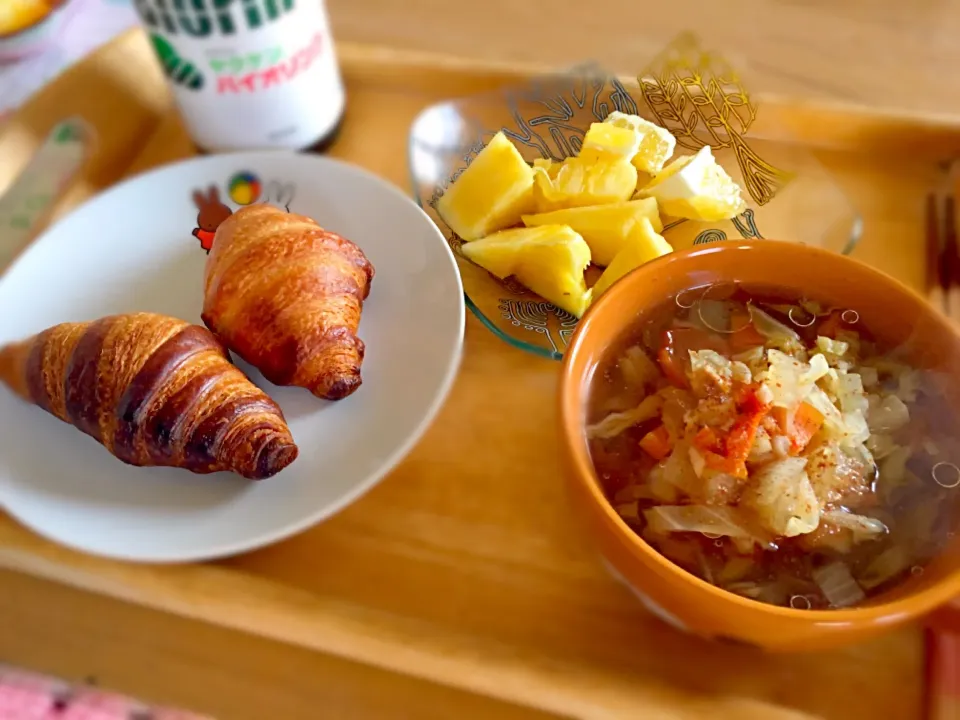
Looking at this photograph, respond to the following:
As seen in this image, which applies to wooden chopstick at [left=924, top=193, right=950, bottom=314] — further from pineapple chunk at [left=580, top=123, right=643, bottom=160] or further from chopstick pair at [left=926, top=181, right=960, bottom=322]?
pineapple chunk at [left=580, top=123, right=643, bottom=160]

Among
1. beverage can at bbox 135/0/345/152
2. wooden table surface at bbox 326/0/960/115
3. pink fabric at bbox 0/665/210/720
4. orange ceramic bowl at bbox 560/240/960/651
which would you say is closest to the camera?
orange ceramic bowl at bbox 560/240/960/651

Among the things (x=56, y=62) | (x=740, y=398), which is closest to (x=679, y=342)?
(x=740, y=398)

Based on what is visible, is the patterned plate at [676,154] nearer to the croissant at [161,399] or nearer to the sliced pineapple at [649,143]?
the sliced pineapple at [649,143]

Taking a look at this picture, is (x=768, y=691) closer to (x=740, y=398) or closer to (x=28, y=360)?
(x=740, y=398)

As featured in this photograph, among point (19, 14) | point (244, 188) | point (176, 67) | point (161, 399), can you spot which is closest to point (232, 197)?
point (244, 188)

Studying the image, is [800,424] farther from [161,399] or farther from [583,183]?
[161,399]

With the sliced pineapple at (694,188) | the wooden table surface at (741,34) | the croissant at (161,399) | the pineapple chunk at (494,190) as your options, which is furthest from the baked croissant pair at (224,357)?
the wooden table surface at (741,34)

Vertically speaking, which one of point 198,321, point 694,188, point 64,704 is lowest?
point 64,704

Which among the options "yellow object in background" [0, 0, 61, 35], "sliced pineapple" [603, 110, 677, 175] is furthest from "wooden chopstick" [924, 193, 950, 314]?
"yellow object in background" [0, 0, 61, 35]
